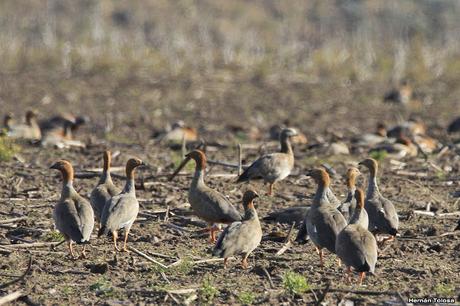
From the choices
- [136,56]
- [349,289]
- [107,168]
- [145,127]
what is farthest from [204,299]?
[136,56]

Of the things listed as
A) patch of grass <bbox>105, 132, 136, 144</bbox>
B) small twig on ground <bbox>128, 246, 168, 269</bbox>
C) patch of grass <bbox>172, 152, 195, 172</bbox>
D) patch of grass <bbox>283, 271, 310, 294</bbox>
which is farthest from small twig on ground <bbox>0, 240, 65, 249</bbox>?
patch of grass <bbox>105, 132, 136, 144</bbox>

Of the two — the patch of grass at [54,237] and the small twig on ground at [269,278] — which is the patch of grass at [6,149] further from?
the small twig on ground at [269,278]

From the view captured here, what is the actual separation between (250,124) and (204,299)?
1741 centimetres

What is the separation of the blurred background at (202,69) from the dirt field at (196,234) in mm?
1065

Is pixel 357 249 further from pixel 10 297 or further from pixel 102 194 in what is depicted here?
pixel 102 194

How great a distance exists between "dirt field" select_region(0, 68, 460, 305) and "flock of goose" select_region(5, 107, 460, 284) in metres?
0.24

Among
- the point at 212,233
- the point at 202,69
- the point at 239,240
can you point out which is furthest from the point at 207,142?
the point at 202,69

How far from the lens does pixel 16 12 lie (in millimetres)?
64812

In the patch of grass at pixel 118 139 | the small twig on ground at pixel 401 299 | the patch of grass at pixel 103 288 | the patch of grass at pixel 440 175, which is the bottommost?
the patch of grass at pixel 118 139

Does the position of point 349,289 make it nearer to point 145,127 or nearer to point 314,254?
point 314,254

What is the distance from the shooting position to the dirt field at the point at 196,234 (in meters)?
8.99

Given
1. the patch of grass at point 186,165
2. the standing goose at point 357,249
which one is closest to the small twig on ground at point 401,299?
the standing goose at point 357,249

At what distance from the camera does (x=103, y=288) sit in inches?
353

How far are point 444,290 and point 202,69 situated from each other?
2982 centimetres
